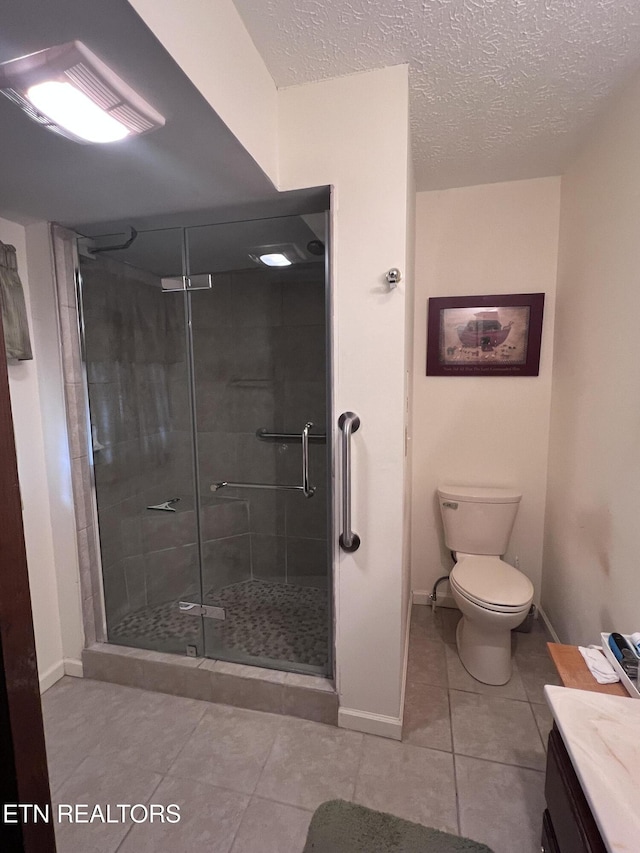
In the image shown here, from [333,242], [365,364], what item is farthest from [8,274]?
[365,364]

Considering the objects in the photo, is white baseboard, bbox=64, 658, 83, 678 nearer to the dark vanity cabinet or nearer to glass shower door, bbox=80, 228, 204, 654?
glass shower door, bbox=80, 228, 204, 654

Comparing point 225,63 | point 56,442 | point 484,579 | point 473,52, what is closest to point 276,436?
point 56,442

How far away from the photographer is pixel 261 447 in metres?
2.51

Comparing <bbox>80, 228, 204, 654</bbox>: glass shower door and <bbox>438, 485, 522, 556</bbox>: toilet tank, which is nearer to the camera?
<bbox>80, 228, 204, 654</bbox>: glass shower door

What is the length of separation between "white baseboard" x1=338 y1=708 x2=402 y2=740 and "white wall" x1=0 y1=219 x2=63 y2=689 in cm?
141

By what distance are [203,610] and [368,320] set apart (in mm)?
1620

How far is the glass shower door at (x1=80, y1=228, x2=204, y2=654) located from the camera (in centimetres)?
200

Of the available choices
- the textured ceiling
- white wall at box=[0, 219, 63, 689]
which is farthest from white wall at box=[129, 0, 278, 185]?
white wall at box=[0, 219, 63, 689]

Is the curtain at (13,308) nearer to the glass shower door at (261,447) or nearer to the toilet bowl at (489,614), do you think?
the glass shower door at (261,447)

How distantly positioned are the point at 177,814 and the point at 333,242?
80.4 inches

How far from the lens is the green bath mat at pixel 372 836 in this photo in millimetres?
1228

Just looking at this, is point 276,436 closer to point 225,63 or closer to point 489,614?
point 489,614

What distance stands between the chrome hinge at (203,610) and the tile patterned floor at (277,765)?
0.36 metres

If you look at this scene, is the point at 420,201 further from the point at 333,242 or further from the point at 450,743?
the point at 450,743
